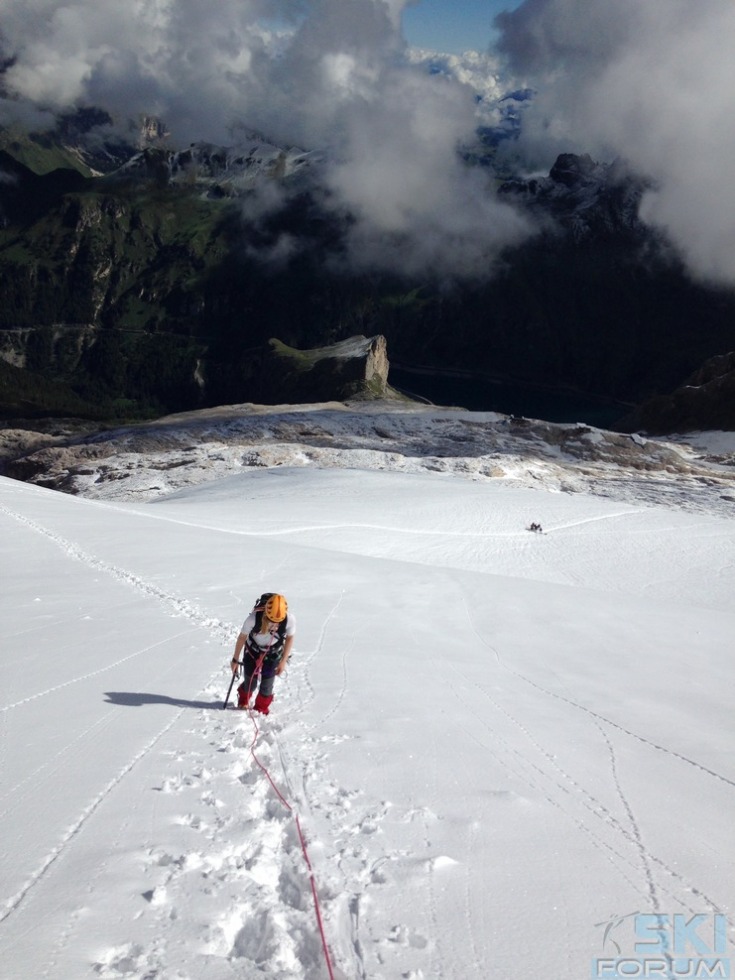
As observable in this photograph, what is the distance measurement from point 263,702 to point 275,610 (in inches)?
38.2

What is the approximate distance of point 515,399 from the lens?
7185 inches

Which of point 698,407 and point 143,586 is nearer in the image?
point 143,586

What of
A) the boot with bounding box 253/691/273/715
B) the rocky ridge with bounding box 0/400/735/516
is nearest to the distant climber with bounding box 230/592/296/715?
the boot with bounding box 253/691/273/715

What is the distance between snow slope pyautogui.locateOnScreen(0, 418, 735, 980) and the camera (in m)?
3.78

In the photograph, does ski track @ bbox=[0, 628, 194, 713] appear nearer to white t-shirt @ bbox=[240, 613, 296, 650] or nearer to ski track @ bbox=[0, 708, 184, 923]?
ski track @ bbox=[0, 708, 184, 923]

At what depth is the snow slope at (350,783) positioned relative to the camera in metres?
3.78

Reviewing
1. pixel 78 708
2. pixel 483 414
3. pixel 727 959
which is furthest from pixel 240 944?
pixel 483 414

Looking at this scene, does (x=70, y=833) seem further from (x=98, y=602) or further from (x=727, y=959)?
(x=98, y=602)

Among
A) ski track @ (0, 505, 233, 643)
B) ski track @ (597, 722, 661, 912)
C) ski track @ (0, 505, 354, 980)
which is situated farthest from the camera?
ski track @ (0, 505, 233, 643)

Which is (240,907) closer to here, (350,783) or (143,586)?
(350,783)

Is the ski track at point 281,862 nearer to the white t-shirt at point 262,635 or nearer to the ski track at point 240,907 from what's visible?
the ski track at point 240,907

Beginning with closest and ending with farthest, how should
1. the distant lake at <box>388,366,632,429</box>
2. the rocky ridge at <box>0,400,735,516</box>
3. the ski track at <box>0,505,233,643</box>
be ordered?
the ski track at <box>0,505,233,643</box> < the rocky ridge at <box>0,400,735,516</box> < the distant lake at <box>388,366,632,429</box>

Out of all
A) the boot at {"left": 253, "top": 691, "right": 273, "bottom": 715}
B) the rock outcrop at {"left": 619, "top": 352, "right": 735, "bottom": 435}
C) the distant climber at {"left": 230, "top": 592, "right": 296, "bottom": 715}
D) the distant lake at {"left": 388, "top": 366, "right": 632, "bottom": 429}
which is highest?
the distant lake at {"left": 388, "top": 366, "right": 632, "bottom": 429}

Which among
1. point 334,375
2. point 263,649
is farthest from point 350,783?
point 334,375
